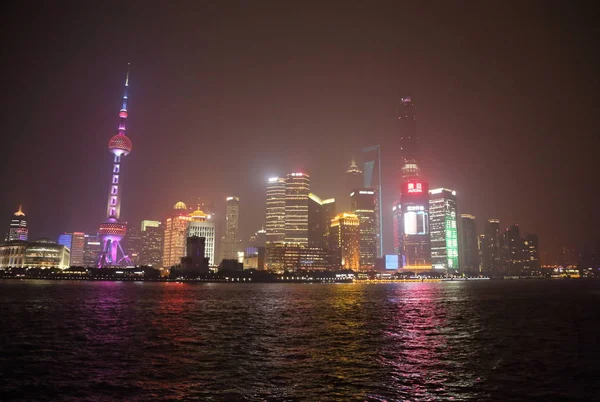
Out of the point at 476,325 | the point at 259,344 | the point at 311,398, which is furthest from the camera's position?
the point at 476,325

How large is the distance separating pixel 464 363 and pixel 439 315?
4336cm

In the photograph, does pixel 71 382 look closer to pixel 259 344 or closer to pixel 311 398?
pixel 311 398

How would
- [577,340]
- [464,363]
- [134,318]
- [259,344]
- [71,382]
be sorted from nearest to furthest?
[71,382]
[464,363]
[259,344]
[577,340]
[134,318]

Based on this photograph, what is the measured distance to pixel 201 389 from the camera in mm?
26141

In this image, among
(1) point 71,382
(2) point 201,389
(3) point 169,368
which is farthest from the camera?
(3) point 169,368

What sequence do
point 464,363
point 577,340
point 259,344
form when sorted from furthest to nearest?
point 577,340 < point 259,344 < point 464,363

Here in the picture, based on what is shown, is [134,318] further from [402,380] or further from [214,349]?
[402,380]

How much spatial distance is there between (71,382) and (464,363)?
2827cm

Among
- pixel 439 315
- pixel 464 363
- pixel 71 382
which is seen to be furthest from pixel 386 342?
pixel 439 315

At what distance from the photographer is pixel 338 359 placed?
3544cm

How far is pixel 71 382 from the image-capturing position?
28328 millimetres

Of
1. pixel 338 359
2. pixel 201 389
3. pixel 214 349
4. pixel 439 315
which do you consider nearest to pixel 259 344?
pixel 214 349

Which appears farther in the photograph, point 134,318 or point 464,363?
point 134,318

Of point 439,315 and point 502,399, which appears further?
point 439,315
